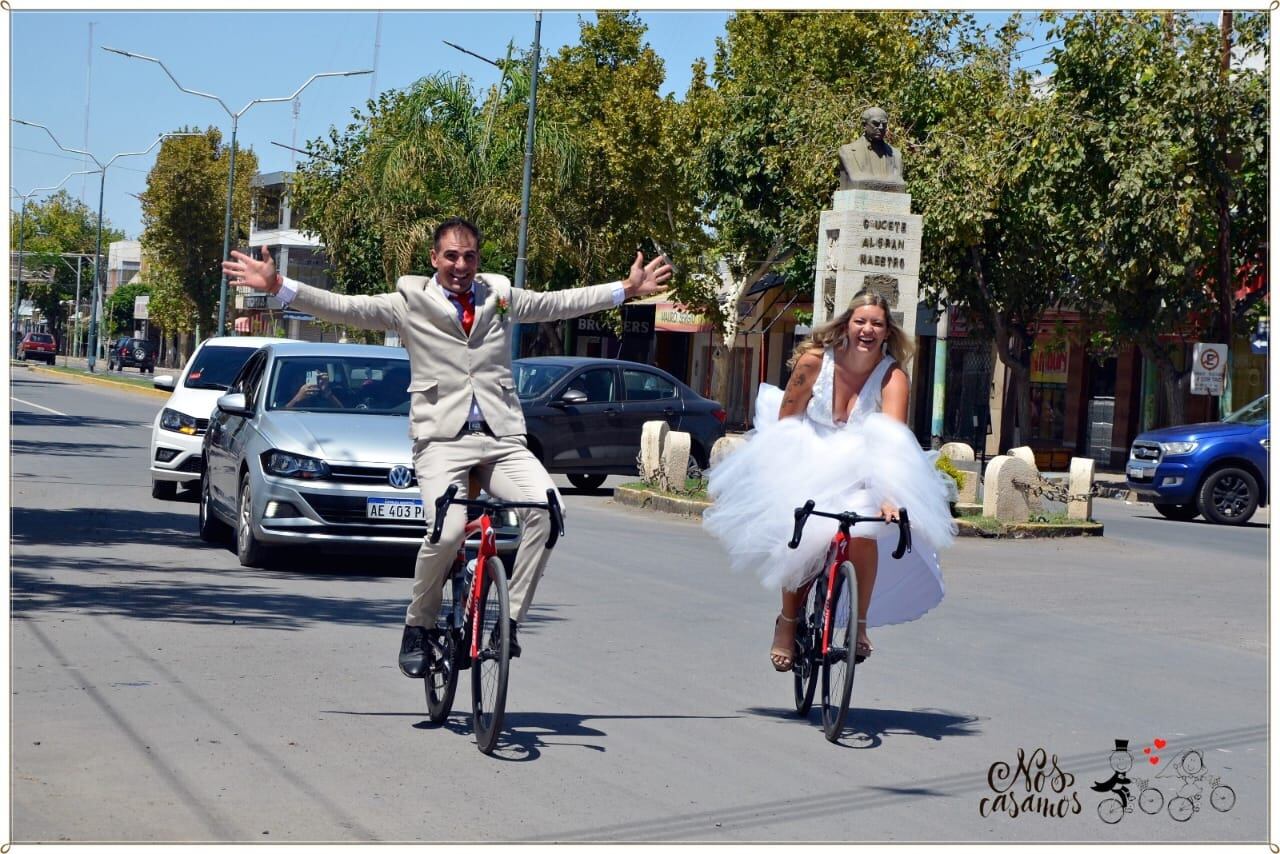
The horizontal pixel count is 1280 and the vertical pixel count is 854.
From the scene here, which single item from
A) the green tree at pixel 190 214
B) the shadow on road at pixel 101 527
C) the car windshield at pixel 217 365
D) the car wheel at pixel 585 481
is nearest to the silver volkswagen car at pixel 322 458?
the shadow on road at pixel 101 527

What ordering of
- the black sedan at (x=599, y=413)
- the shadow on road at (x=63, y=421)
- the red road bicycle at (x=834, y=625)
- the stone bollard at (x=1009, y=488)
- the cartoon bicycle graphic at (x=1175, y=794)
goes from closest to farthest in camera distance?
the cartoon bicycle graphic at (x=1175, y=794) → the red road bicycle at (x=834, y=625) → the stone bollard at (x=1009, y=488) → the black sedan at (x=599, y=413) → the shadow on road at (x=63, y=421)

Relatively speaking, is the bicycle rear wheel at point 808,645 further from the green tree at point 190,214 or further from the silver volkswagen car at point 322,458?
the green tree at point 190,214

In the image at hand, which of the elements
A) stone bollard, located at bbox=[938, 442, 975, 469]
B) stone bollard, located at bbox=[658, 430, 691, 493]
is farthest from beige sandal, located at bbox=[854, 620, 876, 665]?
stone bollard, located at bbox=[938, 442, 975, 469]

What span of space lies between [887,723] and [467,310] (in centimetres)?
245

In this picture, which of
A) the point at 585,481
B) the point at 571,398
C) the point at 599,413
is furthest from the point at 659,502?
the point at 585,481

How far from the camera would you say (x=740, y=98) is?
41.2 m

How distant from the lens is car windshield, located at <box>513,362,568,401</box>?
2186 centimetres

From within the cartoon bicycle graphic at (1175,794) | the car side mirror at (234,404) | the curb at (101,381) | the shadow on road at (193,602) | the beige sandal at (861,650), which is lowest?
the shadow on road at (193,602)

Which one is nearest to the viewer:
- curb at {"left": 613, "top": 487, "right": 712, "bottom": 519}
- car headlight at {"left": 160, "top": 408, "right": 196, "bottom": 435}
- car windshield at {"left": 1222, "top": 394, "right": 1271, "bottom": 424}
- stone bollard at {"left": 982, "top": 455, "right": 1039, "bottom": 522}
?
car headlight at {"left": 160, "top": 408, "right": 196, "bottom": 435}

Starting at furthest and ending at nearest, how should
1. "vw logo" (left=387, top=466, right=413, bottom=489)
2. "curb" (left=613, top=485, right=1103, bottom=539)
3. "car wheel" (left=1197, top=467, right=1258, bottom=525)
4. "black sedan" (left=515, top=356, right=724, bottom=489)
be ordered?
"car wheel" (left=1197, top=467, right=1258, bottom=525)
"black sedan" (left=515, top=356, right=724, bottom=489)
"curb" (left=613, top=485, right=1103, bottom=539)
"vw logo" (left=387, top=466, right=413, bottom=489)

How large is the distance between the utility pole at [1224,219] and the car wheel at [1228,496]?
710cm

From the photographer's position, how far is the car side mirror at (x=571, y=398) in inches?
817

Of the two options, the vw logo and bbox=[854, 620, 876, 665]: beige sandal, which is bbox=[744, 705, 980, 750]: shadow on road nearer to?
bbox=[854, 620, 876, 665]: beige sandal

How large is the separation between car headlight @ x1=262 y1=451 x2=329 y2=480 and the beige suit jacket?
193 inches
